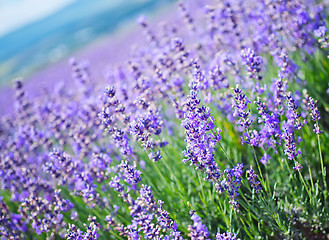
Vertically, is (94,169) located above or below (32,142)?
below

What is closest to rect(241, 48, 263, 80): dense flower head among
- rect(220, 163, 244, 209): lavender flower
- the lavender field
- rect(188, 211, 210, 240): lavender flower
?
the lavender field

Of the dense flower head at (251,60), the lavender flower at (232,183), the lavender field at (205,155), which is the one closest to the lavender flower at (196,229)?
the lavender field at (205,155)

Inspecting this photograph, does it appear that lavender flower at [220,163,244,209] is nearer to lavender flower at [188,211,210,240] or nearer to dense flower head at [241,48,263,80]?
lavender flower at [188,211,210,240]

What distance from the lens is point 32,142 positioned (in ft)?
14.1

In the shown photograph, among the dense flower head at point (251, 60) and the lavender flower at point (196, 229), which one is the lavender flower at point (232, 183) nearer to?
the lavender flower at point (196, 229)

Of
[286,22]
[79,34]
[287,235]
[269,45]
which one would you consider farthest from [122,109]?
[79,34]

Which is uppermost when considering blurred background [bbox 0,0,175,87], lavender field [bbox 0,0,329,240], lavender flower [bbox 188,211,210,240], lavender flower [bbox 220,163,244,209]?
blurred background [bbox 0,0,175,87]

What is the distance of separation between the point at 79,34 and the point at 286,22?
41311mm

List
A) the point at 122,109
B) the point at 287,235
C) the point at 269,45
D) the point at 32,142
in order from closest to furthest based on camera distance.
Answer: the point at 287,235 < the point at 122,109 < the point at 269,45 < the point at 32,142

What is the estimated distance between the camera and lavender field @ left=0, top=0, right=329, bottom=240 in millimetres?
2168

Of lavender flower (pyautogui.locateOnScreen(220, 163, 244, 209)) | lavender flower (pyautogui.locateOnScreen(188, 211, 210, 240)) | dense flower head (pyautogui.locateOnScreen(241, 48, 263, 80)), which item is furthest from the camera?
dense flower head (pyautogui.locateOnScreen(241, 48, 263, 80))

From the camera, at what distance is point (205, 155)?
2045mm

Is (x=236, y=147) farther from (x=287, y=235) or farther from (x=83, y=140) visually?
(x=83, y=140)

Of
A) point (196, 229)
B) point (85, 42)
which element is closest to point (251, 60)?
point (196, 229)
